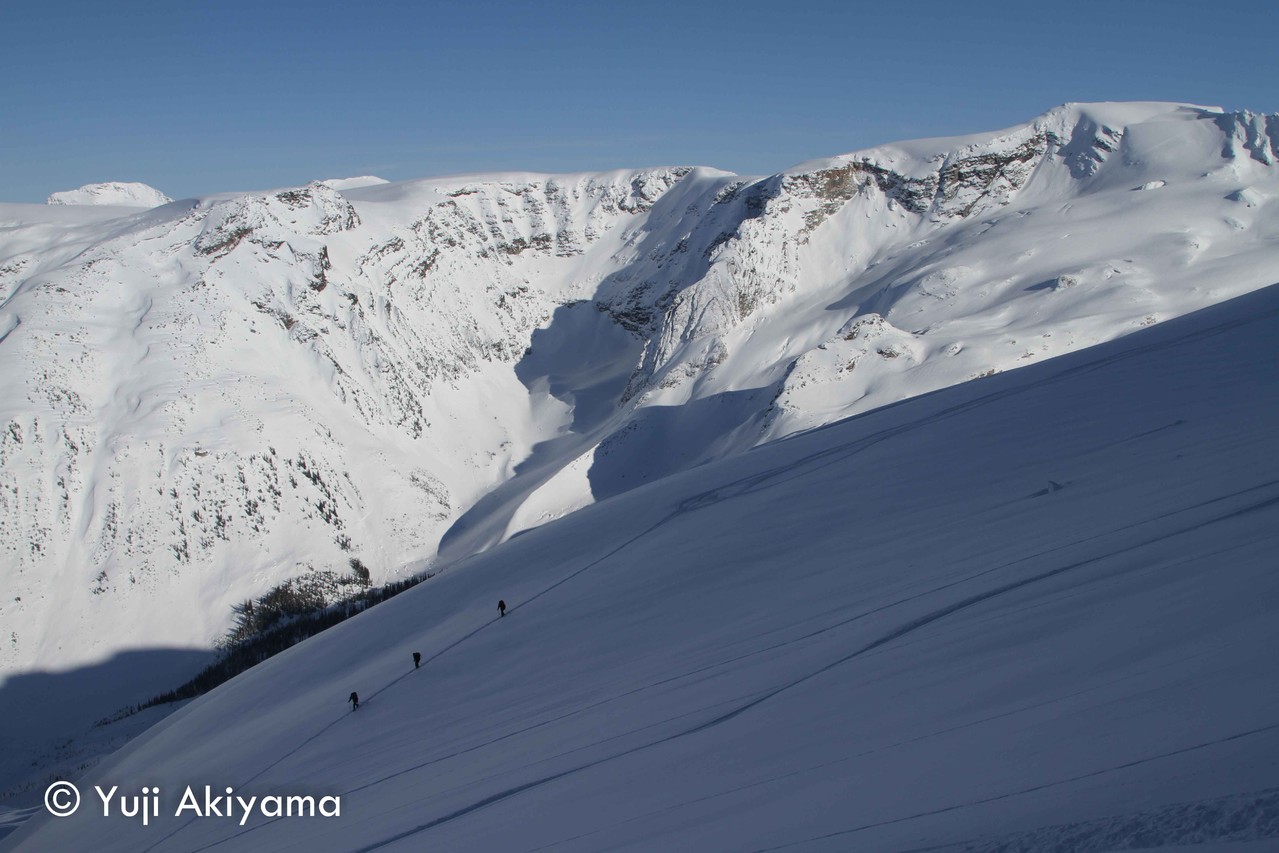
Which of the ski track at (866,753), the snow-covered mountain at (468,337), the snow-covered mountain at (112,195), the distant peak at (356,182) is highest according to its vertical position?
the snow-covered mountain at (112,195)

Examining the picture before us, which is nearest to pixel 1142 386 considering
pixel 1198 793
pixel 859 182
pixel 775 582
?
pixel 775 582

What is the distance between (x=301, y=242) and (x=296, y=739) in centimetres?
7215

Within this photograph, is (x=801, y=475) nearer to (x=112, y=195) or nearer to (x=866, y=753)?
(x=866, y=753)

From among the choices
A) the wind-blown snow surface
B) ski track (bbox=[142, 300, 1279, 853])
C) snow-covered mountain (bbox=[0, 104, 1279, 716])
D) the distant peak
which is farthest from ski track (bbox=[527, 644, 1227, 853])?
the distant peak

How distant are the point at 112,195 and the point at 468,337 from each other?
313ft

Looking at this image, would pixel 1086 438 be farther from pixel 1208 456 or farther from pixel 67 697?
pixel 67 697

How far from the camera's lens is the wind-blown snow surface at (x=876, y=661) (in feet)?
12.2

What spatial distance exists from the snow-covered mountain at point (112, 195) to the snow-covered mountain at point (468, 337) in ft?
168

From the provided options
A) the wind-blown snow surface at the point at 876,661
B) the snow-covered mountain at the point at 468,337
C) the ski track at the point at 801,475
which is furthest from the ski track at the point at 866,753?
the snow-covered mountain at the point at 468,337

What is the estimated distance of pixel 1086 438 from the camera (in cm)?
893

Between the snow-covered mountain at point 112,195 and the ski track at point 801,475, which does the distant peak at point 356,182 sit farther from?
the ski track at point 801,475

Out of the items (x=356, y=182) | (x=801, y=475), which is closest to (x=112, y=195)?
(x=356, y=182)

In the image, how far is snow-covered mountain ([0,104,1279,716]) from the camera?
173 ft

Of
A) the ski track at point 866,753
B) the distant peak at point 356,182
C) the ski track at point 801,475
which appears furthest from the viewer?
the distant peak at point 356,182
